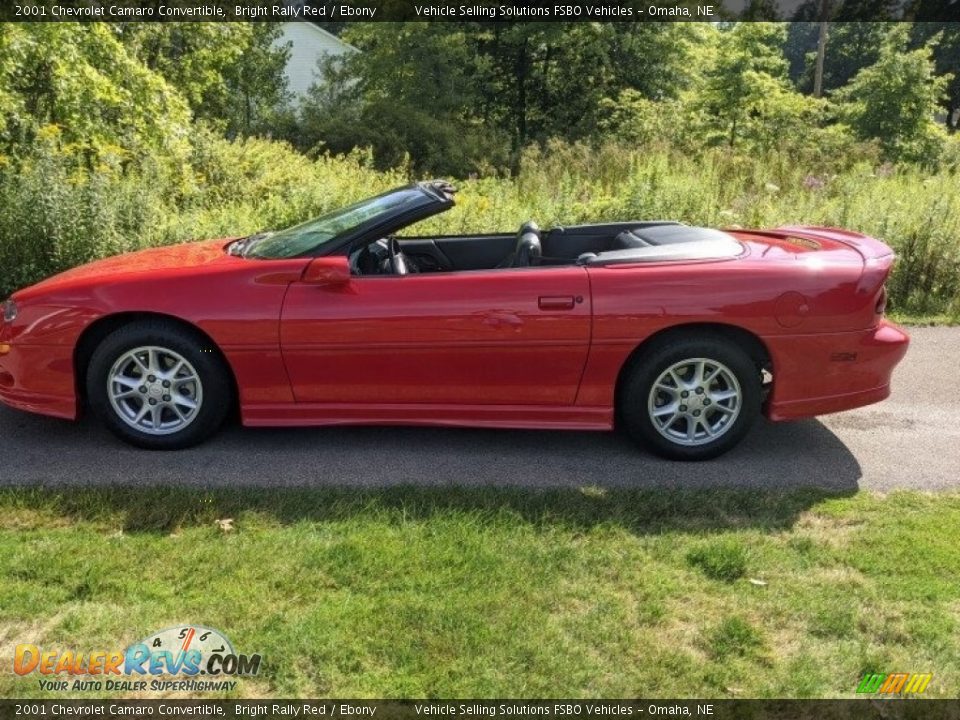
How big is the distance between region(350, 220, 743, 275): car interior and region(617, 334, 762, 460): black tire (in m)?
0.49

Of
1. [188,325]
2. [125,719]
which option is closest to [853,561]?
[125,719]

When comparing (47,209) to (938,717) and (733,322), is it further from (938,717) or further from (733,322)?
(938,717)

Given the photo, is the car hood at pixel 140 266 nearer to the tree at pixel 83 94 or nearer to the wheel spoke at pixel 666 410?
the wheel spoke at pixel 666 410

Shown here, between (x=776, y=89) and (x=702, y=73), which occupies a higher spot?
(x=702, y=73)

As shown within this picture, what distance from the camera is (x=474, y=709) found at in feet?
7.97

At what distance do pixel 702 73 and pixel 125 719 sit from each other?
30303 mm

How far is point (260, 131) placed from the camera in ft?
89.5

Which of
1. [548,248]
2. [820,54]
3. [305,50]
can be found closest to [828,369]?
[548,248]

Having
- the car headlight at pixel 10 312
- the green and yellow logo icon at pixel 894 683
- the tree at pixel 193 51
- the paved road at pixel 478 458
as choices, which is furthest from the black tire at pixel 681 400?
the tree at pixel 193 51

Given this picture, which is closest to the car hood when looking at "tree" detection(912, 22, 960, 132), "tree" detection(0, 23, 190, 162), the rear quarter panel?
the rear quarter panel

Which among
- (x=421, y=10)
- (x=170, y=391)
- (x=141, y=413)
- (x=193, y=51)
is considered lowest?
(x=141, y=413)

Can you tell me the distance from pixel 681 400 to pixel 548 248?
148cm

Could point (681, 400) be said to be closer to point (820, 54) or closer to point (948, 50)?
point (820, 54)

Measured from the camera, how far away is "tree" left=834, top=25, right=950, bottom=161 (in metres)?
21.0
